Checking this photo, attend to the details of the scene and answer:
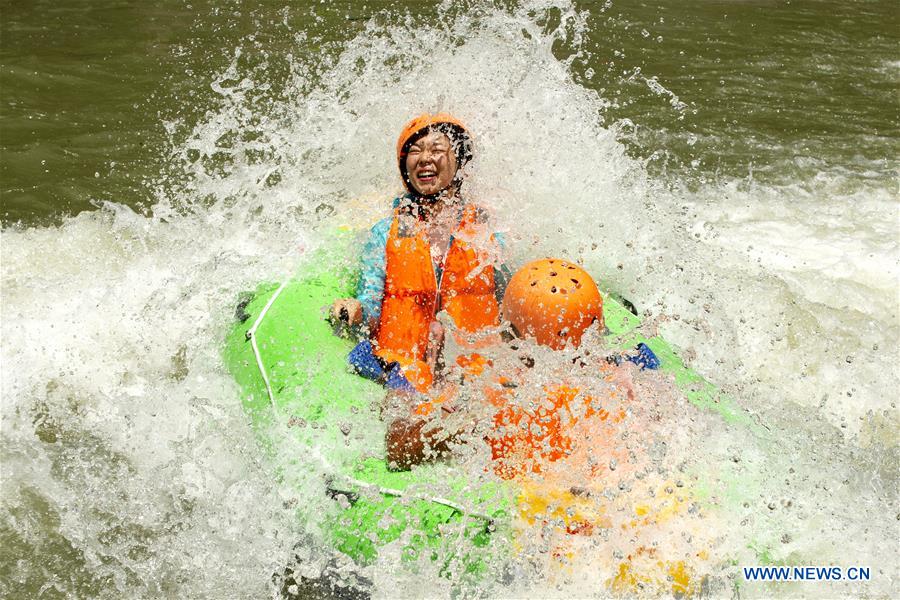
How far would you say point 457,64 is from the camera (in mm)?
6223

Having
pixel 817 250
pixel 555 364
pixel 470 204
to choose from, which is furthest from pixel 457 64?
pixel 555 364

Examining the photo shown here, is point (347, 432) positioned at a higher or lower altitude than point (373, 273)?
lower

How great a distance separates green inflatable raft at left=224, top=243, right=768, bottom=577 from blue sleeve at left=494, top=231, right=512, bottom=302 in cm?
62

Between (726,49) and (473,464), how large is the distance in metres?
7.11

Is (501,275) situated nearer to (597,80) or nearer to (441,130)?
(441,130)

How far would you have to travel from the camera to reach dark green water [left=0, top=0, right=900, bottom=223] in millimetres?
7176

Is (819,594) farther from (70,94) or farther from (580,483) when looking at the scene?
(70,94)

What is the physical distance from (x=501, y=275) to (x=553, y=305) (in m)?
0.96

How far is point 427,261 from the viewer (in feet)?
14.2

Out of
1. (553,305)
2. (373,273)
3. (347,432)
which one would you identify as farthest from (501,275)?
(347,432)

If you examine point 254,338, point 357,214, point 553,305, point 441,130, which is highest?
point 441,130

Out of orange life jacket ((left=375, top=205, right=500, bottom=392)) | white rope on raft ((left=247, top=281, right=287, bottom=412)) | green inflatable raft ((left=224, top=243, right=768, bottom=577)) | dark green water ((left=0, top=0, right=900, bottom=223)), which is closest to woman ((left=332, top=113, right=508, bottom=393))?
orange life jacket ((left=375, top=205, right=500, bottom=392))

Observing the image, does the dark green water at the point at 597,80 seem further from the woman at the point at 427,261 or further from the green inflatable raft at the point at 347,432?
the woman at the point at 427,261

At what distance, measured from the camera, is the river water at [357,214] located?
3.98 metres
